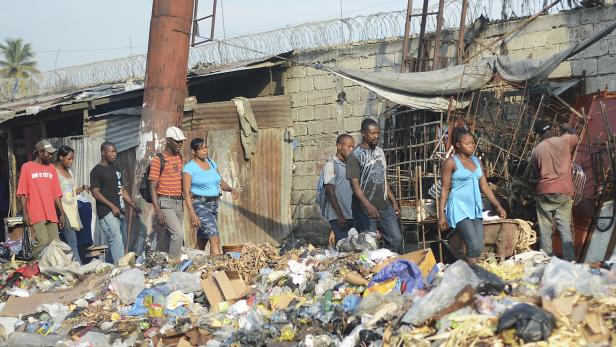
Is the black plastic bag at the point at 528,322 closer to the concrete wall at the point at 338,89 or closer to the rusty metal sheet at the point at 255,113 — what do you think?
the concrete wall at the point at 338,89

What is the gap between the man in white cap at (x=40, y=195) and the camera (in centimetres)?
958

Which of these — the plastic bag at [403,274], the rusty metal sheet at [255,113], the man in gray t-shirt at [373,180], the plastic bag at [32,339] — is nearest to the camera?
the plastic bag at [403,274]

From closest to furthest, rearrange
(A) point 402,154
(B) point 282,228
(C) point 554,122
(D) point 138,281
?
(D) point 138,281 < (C) point 554,122 < (A) point 402,154 < (B) point 282,228

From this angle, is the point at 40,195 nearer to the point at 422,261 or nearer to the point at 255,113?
the point at 255,113

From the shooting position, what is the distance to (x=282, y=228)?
516 inches


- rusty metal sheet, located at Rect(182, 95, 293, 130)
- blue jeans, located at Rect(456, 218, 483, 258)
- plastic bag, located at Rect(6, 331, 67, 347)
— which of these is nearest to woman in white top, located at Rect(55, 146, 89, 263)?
plastic bag, located at Rect(6, 331, 67, 347)

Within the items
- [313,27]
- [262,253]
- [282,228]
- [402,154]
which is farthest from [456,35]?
[262,253]

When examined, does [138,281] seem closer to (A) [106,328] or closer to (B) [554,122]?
(A) [106,328]

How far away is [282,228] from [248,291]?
5731 millimetres

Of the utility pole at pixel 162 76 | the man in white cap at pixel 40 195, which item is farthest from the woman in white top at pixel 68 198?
the utility pole at pixel 162 76

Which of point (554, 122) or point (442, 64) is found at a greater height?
point (442, 64)

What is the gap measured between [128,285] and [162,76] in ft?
12.3

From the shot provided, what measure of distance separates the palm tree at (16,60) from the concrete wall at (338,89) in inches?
1437

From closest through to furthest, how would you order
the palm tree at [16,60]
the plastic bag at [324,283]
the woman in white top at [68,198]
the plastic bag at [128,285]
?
the plastic bag at [324,283]
the plastic bag at [128,285]
the woman in white top at [68,198]
the palm tree at [16,60]
